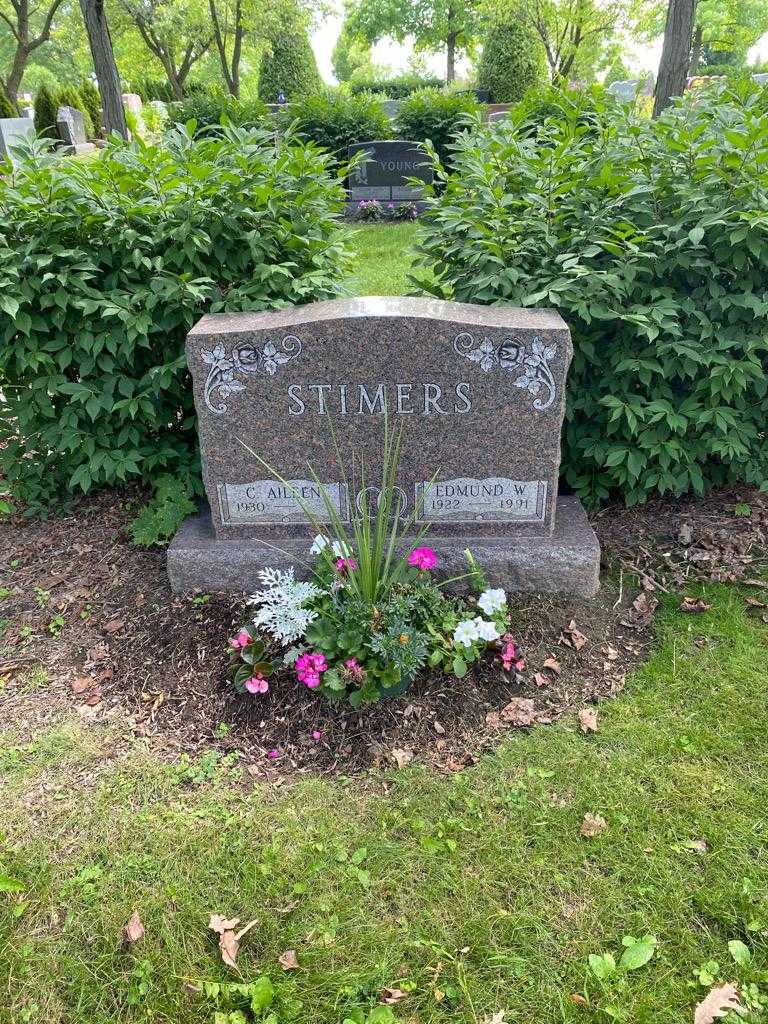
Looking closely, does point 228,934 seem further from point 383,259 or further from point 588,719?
point 383,259

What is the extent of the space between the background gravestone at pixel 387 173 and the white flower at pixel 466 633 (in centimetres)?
1038

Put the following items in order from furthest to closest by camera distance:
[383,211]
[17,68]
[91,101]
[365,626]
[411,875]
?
[91,101] < [17,68] < [383,211] < [365,626] < [411,875]

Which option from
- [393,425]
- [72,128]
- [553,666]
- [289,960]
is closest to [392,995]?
[289,960]

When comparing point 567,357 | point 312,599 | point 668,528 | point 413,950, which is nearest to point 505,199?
point 567,357

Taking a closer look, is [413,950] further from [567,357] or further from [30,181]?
[30,181]

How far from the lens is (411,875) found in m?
2.46

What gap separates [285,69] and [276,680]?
22.7 meters

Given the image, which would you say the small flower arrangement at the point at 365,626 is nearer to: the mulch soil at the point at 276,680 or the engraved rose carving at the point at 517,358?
the mulch soil at the point at 276,680

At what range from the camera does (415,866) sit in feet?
8.16

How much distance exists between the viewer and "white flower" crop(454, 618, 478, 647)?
10.2ft

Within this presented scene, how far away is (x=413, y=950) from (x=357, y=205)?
38.1 feet

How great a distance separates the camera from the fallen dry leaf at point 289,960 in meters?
2.20

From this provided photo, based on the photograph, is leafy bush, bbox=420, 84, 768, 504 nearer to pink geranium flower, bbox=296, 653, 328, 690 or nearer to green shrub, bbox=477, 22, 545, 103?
pink geranium flower, bbox=296, 653, 328, 690

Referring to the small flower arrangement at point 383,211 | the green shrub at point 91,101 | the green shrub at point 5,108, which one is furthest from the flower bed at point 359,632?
the green shrub at point 91,101
